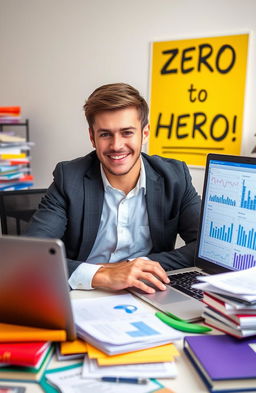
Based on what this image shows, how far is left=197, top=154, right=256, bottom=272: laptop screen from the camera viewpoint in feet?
3.49

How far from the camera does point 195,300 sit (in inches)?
41.5

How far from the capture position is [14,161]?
2.86 metres

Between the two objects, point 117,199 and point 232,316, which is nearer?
point 232,316

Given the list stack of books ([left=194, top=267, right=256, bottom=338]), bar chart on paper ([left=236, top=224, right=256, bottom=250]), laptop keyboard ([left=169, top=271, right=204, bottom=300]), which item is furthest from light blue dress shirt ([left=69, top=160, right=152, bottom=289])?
stack of books ([left=194, top=267, right=256, bottom=338])

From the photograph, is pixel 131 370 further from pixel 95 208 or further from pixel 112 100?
pixel 112 100

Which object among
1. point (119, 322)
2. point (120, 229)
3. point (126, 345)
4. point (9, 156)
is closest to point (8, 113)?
point (9, 156)

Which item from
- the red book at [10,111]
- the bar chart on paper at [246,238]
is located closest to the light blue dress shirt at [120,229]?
the bar chart on paper at [246,238]

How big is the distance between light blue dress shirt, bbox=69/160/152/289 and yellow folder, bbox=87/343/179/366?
Answer: 0.74 metres

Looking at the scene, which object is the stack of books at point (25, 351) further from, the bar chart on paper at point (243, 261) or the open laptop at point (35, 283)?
the bar chart on paper at point (243, 261)

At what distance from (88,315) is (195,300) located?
0.29m

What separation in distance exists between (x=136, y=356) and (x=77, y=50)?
2.54m

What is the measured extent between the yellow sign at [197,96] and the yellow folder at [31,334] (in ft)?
5.97

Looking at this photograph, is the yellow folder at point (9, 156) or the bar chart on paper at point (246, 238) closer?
the bar chart on paper at point (246, 238)

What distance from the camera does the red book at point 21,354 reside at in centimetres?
73
